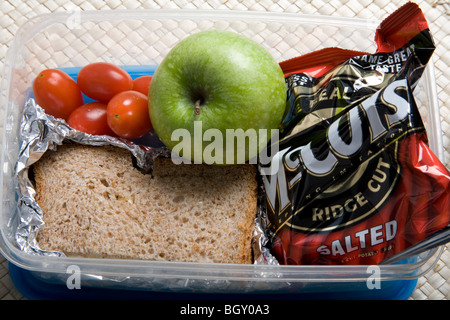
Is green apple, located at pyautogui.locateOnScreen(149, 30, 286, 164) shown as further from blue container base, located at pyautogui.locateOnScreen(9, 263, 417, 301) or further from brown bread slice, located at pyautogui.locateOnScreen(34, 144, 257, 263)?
blue container base, located at pyautogui.locateOnScreen(9, 263, 417, 301)

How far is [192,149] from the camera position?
2.69ft

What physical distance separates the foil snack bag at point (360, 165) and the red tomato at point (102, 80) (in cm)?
37

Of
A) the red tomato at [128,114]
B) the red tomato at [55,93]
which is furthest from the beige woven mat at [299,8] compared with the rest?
the red tomato at [128,114]

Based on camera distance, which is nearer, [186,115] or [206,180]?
[186,115]

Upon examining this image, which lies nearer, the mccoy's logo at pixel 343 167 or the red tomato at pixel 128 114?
the mccoy's logo at pixel 343 167

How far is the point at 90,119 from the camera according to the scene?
3.05 ft

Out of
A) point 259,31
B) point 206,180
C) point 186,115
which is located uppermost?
point 259,31

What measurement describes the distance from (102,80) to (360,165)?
0.56m

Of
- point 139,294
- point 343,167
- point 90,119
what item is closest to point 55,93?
point 90,119

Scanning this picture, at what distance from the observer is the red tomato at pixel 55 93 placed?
92 cm

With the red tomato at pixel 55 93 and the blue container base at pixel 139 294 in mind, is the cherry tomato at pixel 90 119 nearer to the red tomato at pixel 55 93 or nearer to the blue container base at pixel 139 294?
the red tomato at pixel 55 93
